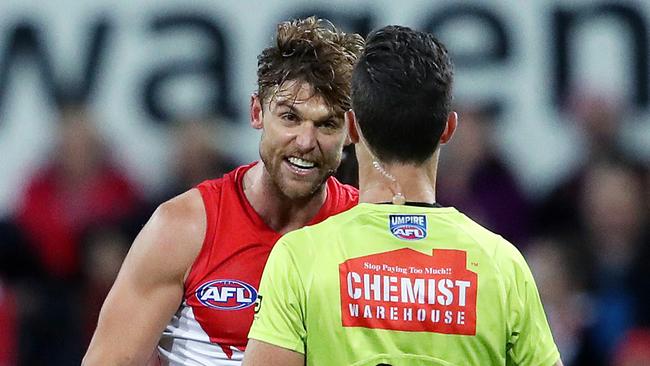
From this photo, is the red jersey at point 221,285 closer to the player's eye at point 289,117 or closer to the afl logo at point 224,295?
the afl logo at point 224,295

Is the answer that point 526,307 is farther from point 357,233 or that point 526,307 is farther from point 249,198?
point 249,198

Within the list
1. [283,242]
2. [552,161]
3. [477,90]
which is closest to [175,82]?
[477,90]

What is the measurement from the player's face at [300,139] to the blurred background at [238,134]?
86.4 inches

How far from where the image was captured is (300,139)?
3.13 metres

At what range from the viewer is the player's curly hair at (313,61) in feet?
10.4

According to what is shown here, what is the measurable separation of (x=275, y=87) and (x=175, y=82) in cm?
244

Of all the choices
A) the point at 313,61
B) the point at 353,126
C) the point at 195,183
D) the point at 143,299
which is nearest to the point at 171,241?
the point at 143,299

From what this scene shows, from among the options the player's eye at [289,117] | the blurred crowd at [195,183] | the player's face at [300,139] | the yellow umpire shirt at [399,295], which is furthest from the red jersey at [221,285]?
the blurred crowd at [195,183]

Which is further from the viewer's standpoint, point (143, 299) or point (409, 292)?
point (143, 299)

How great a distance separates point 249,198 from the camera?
10.9 feet

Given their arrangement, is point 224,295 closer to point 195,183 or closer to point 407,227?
point 407,227

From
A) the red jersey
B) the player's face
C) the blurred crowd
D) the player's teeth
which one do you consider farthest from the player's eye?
the blurred crowd

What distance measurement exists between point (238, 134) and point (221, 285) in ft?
7.78


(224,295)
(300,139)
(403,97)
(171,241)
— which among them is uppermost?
(403,97)
